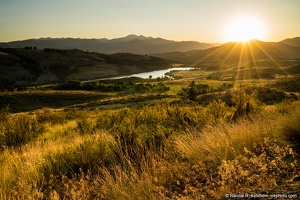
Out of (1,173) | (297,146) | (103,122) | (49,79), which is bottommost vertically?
(49,79)

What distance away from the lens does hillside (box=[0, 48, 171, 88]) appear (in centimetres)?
11506

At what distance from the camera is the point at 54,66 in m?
132

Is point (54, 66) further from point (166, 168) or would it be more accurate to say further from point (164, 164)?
point (166, 168)

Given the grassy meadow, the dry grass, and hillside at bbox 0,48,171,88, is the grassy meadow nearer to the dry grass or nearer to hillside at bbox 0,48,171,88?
the dry grass

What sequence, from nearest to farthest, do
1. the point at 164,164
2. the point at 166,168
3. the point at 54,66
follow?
the point at 166,168 < the point at 164,164 < the point at 54,66

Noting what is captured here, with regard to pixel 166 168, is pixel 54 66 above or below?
below

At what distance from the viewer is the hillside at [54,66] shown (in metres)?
115

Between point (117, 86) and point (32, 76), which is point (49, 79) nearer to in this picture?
point (32, 76)

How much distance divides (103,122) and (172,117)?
149 inches

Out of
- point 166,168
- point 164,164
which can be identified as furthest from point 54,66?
point 166,168

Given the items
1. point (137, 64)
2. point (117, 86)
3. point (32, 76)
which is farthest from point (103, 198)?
point (137, 64)

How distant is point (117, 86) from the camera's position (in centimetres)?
8531

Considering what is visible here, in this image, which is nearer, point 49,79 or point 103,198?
point 103,198

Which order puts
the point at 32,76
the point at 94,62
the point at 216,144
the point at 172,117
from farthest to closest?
the point at 94,62 < the point at 32,76 < the point at 172,117 < the point at 216,144
